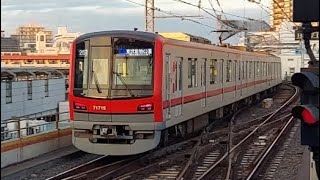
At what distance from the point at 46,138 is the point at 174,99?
281cm

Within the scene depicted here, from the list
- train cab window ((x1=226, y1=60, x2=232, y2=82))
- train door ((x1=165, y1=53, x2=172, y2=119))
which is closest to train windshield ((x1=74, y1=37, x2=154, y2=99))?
train door ((x1=165, y1=53, x2=172, y2=119))

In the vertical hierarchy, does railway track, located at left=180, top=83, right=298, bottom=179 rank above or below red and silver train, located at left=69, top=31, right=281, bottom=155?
below

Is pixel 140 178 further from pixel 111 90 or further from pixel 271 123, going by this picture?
pixel 271 123

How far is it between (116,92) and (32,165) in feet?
6.93

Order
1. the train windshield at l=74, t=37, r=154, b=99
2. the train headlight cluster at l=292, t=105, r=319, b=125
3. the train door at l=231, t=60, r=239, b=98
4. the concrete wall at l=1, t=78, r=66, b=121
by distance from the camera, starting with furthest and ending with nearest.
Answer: the concrete wall at l=1, t=78, r=66, b=121, the train door at l=231, t=60, r=239, b=98, the train windshield at l=74, t=37, r=154, b=99, the train headlight cluster at l=292, t=105, r=319, b=125

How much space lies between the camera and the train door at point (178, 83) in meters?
12.4

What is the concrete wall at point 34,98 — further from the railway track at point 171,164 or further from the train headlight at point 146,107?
the train headlight at point 146,107

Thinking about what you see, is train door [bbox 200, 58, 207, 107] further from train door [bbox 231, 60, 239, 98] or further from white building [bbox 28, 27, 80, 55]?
white building [bbox 28, 27, 80, 55]

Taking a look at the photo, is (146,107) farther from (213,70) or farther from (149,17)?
(149,17)

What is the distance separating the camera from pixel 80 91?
11430mm

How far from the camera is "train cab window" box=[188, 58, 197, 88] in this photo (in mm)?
13749

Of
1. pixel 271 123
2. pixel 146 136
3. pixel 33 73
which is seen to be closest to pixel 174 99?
pixel 146 136

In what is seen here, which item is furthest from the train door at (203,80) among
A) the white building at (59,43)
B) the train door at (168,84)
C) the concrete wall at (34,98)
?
the white building at (59,43)

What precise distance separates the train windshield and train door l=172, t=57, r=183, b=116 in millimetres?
1160
